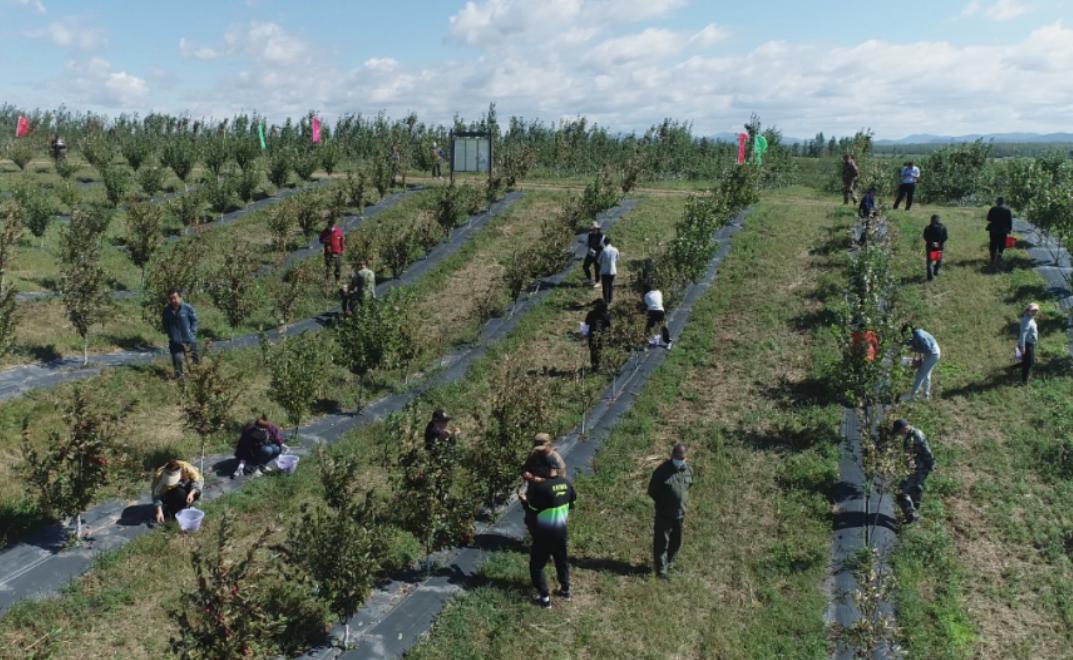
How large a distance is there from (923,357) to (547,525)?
9.17 meters

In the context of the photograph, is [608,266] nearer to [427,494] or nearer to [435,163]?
[427,494]

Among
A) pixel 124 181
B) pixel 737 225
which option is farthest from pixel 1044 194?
pixel 124 181

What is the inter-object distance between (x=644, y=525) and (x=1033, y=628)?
16.4 ft

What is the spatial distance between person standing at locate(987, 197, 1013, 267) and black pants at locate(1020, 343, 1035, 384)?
279 inches

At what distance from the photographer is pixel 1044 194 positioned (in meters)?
20.4

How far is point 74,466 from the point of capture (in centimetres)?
927

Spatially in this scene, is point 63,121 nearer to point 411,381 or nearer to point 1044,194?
point 411,381

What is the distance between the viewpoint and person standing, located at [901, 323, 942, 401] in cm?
1368

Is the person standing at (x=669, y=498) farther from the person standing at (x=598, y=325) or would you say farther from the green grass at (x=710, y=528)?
the person standing at (x=598, y=325)

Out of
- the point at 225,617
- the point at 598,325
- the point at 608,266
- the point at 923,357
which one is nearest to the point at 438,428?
the point at 225,617

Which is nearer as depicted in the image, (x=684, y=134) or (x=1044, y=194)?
(x=1044, y=194)

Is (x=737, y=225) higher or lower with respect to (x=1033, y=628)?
higher

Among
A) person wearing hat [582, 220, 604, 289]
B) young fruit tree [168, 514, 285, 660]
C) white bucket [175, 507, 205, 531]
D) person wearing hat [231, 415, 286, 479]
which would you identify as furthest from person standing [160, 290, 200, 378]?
person wearing hat [582, 220, 604, 289]

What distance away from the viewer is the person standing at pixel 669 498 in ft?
30.6
